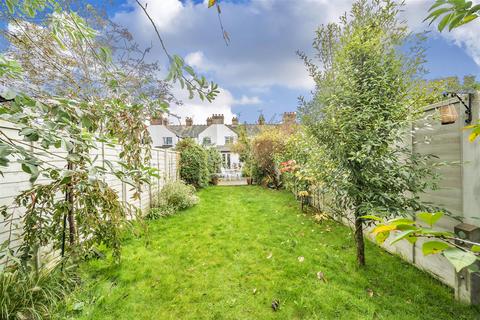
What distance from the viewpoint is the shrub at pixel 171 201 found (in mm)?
6566

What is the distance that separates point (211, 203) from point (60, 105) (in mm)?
7244

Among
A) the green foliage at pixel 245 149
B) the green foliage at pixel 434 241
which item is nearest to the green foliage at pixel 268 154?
the green foliage at pixel 245 149

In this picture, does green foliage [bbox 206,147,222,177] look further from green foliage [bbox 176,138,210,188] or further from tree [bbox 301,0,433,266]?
tree [bbox 301,0,433,266]

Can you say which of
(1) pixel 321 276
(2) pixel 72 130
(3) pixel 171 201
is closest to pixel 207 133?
(3) pixel 171 201

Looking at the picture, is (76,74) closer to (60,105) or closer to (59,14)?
(59,14)

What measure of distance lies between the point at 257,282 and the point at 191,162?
7.93m

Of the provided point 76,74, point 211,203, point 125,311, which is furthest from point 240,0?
point 211,203

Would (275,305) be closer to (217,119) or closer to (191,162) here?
(191,162)

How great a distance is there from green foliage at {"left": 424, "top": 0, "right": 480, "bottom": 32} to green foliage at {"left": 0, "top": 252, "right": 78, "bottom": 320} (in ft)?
10.0

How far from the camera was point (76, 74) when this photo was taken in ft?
17.8

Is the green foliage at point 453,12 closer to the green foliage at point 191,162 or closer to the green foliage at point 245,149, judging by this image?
the green foliage at point 191,162

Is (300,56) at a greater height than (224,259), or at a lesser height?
greater

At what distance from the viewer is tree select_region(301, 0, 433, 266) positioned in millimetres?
2855

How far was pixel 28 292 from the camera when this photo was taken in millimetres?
2172
